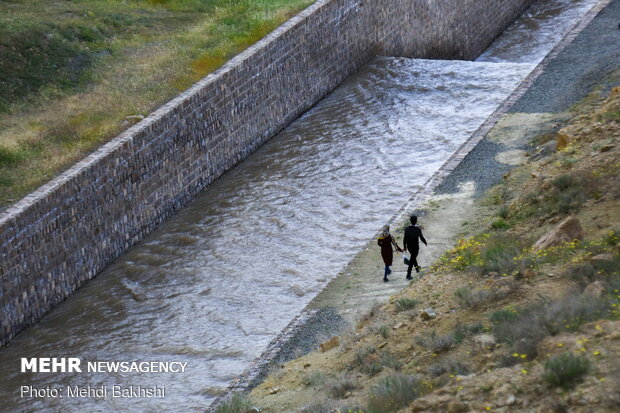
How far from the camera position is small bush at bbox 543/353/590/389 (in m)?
8.73

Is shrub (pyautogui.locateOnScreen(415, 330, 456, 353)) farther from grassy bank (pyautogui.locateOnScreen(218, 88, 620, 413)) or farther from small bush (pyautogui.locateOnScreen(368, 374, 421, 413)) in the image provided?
small bush (pyautogui.locateOnScreen(368, 374, 421, 413))

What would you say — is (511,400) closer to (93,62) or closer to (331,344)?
(331,344)

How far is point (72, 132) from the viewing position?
65.8ft

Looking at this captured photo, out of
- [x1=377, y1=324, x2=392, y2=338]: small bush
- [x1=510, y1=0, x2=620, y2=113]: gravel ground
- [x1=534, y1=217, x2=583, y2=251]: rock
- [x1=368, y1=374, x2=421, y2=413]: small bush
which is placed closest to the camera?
[x1=368, y1=374, x2=421, y2=413]: small bush

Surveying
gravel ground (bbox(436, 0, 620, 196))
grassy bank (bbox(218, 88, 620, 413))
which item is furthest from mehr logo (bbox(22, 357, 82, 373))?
gravel ground (bbox(436, 0, 620, 196))

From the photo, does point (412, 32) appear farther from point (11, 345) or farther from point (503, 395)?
point (503, 395)

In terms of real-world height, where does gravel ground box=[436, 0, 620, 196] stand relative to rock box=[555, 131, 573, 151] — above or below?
below

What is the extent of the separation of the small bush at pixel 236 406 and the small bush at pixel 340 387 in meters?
1.23

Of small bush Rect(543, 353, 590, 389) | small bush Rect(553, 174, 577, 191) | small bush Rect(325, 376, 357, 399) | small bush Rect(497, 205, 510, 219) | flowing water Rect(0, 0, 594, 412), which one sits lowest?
flowing water Rect(0, 0, 594, 412)

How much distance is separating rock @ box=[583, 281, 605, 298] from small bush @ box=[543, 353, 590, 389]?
1688 millimetres

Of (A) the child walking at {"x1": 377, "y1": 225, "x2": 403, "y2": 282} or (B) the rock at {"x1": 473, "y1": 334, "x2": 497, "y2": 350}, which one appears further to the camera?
(A) the child walking at {"x1": 377, "y1": 225, "x2": 403, "y2": 282}

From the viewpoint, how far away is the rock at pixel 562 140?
59.0 ft

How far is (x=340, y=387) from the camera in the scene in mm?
11055

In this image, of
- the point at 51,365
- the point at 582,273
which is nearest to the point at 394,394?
the point at 582,273
